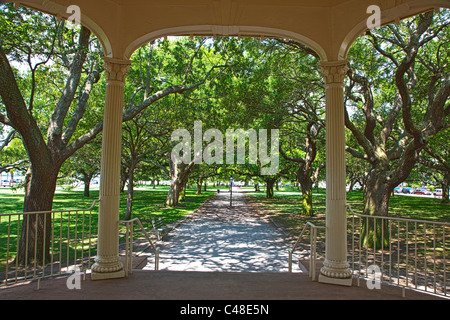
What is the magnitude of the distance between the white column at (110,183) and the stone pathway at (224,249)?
10.5 ft

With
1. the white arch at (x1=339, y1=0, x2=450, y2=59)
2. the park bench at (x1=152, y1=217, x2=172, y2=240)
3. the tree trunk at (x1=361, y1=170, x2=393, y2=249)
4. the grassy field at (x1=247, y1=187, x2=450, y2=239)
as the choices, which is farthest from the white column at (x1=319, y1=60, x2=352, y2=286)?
the grassy field at (x1=247, y1=187, x2=450, y2=239)

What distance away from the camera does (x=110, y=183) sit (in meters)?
4.66

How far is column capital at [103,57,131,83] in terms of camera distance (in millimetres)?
4797

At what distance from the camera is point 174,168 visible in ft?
77.6

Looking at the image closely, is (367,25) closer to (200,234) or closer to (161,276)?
(161,276)

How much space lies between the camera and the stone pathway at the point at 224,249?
7.77 m

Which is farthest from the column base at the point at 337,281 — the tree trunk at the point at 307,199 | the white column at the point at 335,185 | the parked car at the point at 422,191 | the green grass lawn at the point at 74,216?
the parked car at the point at 422,191

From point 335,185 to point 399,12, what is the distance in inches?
110

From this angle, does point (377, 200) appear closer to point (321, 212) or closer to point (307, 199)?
point (307, 199)

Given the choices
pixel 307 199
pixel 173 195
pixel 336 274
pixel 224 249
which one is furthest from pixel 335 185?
pixel 173 195

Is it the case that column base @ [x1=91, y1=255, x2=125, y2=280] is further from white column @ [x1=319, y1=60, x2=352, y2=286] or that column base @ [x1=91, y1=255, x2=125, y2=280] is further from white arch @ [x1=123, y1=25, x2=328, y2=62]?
white arch @ [x1=123, y1=25, x2=328, y2=62]

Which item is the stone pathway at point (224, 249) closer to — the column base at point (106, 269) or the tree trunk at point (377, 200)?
the tree trunk at point (377, 200)
